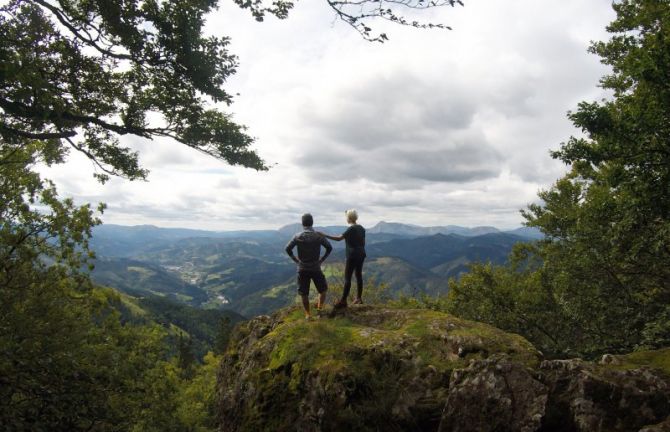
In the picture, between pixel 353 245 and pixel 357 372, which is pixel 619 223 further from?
pixel 357 372

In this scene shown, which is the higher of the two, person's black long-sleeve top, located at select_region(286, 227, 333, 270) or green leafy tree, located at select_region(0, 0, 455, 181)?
green leafy tree, located at select_region(0, 0, 455, 181)

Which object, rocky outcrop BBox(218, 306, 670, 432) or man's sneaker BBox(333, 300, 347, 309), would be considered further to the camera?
man's sneaker BBox(333, 300, 347, 309)

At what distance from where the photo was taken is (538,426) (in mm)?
6969

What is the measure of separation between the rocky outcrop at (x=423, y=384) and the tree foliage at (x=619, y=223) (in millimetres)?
6618

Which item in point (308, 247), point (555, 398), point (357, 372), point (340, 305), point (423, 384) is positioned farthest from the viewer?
point (340, 305)

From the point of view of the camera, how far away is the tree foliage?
35.3 ft

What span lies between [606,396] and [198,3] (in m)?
12.2

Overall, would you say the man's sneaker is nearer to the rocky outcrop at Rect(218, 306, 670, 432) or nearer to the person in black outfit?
the person in black outfit

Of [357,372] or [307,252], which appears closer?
[357,372]

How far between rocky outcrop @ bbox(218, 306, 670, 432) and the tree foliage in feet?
21.7

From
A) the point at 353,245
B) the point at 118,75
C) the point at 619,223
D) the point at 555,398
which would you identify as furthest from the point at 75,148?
the point at 619,223

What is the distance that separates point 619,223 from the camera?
46.4 feet

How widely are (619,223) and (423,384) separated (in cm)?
1076

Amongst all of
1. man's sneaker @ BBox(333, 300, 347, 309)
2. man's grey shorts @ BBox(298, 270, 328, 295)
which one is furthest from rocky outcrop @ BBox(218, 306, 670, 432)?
man's grey shorts @ BBox(298, 270, 328, 295)
